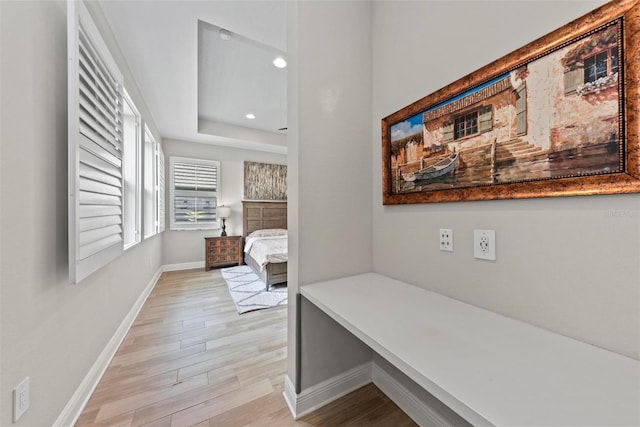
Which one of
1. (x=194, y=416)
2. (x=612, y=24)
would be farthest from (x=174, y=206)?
(x=612, y=24)

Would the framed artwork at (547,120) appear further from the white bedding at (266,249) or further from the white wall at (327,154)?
the white bedding at (266,249)

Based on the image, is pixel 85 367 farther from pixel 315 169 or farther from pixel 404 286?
pixel 404 286

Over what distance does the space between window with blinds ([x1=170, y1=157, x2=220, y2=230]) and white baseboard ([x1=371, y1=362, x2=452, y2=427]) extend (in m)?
4.41

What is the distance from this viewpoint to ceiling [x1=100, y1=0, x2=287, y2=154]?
6.05 ft

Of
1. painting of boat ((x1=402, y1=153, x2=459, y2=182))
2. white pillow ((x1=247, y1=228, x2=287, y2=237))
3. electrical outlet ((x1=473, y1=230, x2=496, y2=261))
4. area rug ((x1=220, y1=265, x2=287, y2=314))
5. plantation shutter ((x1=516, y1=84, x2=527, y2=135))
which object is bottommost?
area rug ((x1=220, y1=265, x2=287, y2=314))

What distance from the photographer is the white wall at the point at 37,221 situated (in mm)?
898

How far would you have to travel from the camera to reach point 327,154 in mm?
1431

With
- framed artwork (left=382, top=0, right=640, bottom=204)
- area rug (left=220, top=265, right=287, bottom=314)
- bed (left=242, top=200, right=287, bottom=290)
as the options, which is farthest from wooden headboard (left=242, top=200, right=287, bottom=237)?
framed artwork (left=382, top=0, right=640, bottom=204)

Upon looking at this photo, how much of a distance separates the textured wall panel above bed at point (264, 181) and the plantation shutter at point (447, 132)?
464 cm

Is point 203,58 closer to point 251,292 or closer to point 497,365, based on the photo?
point 251,292

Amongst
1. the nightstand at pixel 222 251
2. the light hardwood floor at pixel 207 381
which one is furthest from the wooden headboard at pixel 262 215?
the light hardwood floor at pixel 207 381

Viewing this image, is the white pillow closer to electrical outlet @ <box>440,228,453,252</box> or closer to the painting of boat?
the painting of boat

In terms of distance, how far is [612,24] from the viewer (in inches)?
28.0

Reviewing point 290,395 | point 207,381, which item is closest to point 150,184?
point 207,381
